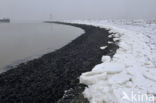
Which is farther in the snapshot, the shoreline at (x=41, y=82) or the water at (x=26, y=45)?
the water at (x=26, y=45)

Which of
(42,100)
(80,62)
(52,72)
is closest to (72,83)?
(42,100)

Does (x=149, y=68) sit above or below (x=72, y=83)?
above

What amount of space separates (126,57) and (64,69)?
8.70 ft

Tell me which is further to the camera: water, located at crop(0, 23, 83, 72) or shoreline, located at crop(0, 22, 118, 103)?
water, located at crop(0, 23, 83, 72)

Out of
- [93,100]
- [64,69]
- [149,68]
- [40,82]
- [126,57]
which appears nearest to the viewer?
[93,100]

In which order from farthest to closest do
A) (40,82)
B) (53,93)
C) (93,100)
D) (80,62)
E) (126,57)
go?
(80,62)
(126,57)
(40,82)
(53,93)
(93,100)

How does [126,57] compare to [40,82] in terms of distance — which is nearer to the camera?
[40,82]

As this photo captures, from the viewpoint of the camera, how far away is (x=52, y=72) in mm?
5859

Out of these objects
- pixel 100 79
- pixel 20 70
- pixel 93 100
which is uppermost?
pixel 100 79

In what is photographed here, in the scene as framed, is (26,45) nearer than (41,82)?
No

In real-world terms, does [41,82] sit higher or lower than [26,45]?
higher

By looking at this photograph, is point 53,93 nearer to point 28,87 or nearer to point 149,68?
point 28,87

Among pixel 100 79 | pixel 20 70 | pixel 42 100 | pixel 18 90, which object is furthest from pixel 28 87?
pixel 100 79

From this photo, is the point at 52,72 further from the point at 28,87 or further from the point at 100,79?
the point at 100,79
